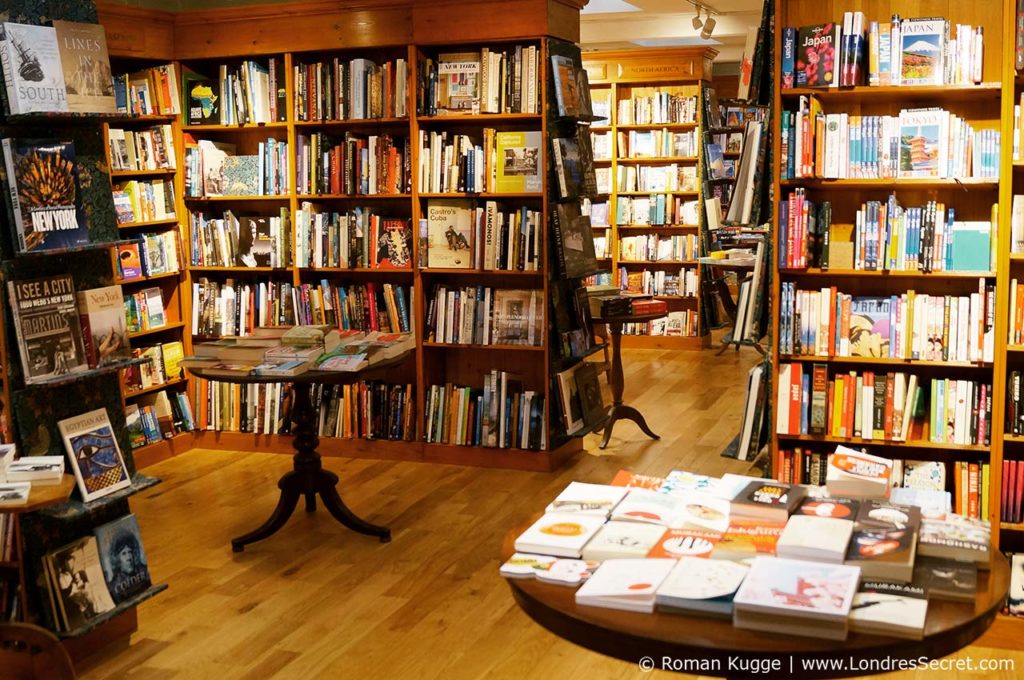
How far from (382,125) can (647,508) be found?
4.19 metres

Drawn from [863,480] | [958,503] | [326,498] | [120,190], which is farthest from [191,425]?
[863,480]

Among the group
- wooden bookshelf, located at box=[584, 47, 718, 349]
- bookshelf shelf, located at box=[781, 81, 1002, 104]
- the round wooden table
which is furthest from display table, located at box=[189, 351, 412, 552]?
wooden bookshelf, located at box=[584, 47, 718, 349]

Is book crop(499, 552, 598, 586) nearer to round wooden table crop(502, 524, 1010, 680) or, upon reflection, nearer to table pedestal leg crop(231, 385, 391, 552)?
round wooden table crop(502, 524, 1010, 680)

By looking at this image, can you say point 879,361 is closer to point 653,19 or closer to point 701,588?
point 701,588

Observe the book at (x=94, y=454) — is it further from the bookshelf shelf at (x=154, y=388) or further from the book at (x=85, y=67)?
the bookshelf shelf at (x=154, y=388)

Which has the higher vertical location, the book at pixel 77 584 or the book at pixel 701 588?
the book at pixel 701 588

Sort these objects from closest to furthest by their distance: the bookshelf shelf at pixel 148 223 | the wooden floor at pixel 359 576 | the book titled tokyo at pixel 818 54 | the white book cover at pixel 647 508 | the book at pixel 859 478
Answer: the white book cover at pixel 647 508, the book at pixel 859 478, the wooden floor at pixel 359 576, the book titled tokyo at pixel 818 54, the bookshelf shelf at pixel 148 223

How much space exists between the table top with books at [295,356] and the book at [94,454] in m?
0.88

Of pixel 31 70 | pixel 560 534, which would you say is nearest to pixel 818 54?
pixel 560 534

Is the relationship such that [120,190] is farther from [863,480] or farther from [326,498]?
[863,480]

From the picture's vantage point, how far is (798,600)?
1820mm

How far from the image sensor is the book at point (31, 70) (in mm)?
3121

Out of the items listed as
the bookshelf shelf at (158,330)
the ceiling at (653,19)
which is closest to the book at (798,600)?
the bookshelf shelf at (158,330)

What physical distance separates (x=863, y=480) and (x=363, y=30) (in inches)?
167
